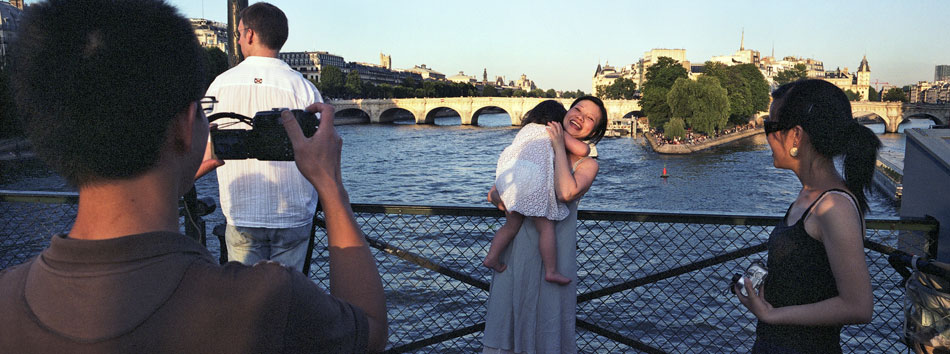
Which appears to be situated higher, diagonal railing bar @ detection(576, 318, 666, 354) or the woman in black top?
the woman in black top

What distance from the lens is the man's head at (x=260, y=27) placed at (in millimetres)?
2520

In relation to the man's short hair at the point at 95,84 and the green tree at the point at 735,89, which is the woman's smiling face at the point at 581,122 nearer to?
the man's short hair at the point at 95,84

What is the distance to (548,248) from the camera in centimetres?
279

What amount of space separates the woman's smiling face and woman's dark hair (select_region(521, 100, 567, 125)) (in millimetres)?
37

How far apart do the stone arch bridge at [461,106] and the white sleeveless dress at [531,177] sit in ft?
200

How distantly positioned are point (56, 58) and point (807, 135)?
66.6 inches

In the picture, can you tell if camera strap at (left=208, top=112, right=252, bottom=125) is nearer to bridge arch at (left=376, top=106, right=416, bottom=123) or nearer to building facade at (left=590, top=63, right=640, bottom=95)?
bridge arch at (left=376, top=106, right=416, bottom=123)

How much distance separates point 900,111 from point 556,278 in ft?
234

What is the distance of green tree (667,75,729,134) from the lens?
4594 centimetres

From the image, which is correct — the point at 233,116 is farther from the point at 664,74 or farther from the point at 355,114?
the point at 355,114

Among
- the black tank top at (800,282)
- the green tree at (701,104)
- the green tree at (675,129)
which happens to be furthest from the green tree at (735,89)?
the black tank top at (800,282)

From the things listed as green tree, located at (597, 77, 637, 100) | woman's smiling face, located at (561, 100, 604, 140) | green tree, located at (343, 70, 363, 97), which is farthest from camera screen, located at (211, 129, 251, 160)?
green tree, located at (597, 77, 637, 100)

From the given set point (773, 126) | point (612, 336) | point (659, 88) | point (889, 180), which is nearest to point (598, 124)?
point (612, 336)

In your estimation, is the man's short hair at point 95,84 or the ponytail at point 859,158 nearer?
the man's short hair at point 95,84
